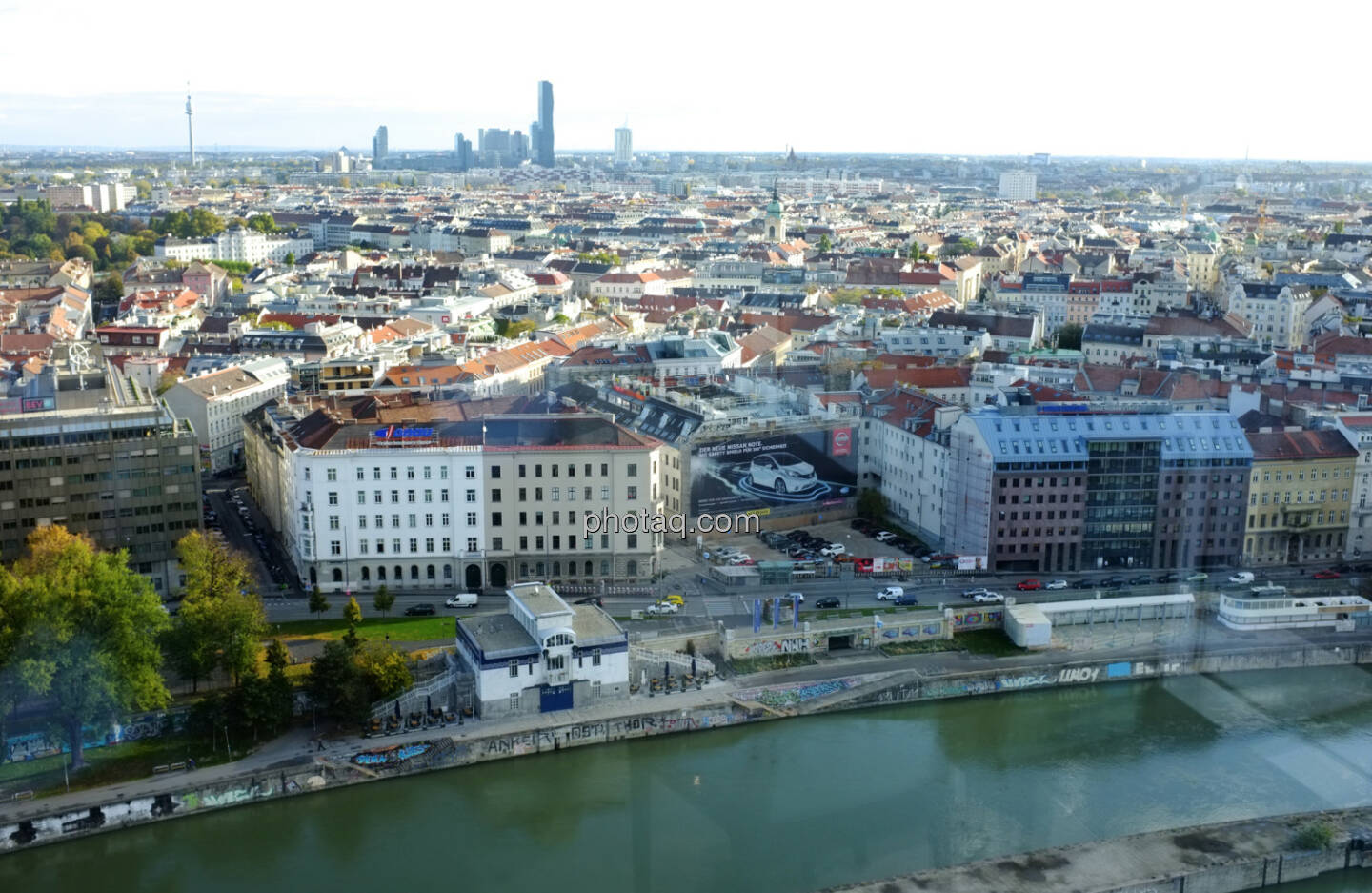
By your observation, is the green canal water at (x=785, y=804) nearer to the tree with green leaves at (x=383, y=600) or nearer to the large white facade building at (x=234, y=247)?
the tree with green leaves at (x=383, y=600)

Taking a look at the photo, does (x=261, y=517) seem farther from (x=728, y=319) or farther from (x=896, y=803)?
(x=728, y=319)

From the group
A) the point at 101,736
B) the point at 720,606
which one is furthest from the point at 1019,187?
the point at 101,736

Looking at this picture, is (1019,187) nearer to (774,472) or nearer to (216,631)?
(774,472)

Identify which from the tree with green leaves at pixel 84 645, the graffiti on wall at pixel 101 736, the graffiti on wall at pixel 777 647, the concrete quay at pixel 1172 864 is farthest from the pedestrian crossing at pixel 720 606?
the tree with green leaves at pixel 84 645

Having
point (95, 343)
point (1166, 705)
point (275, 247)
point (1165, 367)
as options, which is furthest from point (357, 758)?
point (275, 247)

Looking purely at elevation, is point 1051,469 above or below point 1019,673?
above

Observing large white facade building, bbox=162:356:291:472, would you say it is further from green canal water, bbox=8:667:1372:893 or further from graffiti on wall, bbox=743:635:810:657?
green canal water, bbox=8:667:1372:893
